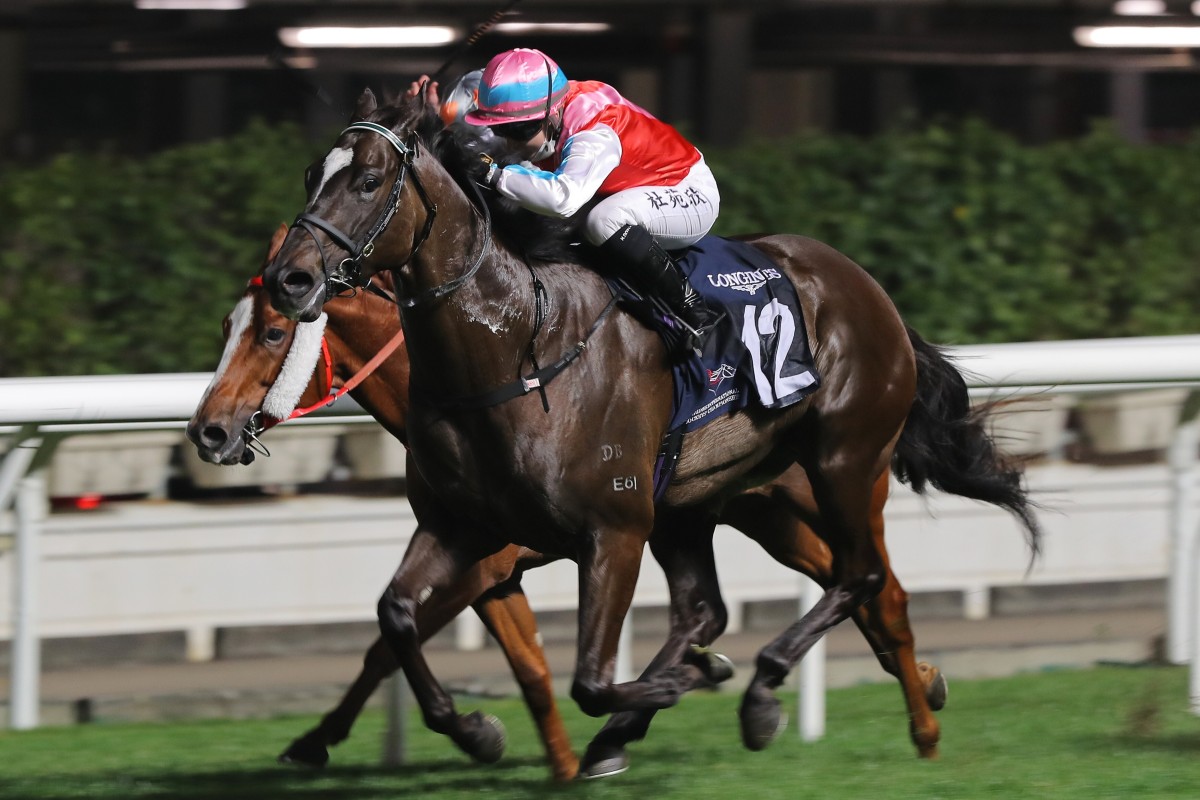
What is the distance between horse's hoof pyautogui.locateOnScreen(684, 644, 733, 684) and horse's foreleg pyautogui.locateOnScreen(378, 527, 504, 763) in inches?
27.3

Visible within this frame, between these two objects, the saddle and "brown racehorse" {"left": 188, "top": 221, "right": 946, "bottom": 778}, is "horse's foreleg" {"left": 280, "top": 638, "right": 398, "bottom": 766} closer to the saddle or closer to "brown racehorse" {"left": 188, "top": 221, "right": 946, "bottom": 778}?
"brown racehorse" {"left": 188, "top": 221, "right": 946, "bottom": 778}

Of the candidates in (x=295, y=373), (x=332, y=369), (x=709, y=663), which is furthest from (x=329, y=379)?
(x=709, y=663)

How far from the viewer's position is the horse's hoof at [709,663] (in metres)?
4.66

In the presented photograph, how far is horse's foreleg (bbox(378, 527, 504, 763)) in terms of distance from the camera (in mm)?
4098

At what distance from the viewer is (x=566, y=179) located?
4.00 m

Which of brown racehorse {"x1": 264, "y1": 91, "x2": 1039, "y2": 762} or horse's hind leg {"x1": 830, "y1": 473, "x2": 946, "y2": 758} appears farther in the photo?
horse's hind leg {"x1": 830, "y1": 473, "x2": 946, "y2": 758}

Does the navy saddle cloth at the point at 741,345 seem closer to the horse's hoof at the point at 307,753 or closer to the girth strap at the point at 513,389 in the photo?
the girth strap at the point at 513,389

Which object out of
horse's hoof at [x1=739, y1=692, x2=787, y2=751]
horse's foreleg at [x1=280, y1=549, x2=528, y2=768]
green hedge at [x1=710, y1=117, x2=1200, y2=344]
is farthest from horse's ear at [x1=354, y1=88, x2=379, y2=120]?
green hedge at [x1=710, y1=117, x2=1200, y2=344]

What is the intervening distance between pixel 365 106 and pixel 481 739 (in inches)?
58.2

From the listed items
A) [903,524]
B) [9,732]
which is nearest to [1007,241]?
[903,524]

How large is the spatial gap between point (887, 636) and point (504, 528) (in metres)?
1.49

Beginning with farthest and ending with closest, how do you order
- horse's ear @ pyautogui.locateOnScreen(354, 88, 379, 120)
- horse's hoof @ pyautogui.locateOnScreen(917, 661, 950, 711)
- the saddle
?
1. horse's hoof @ pyautogui.locateOnScreen(917, 661, 950, 711)
2. the saddle
3. horse's ear @ pyautogui.locateOnScreen(354, 88, 379, 120)

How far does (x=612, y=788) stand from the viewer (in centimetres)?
442

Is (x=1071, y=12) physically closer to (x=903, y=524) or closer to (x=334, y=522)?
(x=903, y=524)
